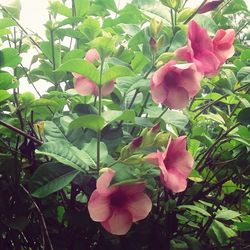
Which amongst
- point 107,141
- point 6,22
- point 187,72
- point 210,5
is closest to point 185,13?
point 210,5

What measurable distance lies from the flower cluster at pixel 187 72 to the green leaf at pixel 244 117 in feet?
0.63

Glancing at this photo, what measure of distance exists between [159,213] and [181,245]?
0.08 meters

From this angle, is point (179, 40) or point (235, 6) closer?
point (179, 40)

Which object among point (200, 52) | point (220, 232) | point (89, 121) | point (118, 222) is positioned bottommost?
point (220, 232)

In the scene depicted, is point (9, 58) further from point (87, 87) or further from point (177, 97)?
point (177, 97)

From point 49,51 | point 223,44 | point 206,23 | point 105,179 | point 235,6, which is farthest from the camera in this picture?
point 235,6

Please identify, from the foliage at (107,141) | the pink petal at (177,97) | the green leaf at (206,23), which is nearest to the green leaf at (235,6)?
the foliage at (107,141)

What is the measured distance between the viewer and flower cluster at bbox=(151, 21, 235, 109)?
2.01 ft

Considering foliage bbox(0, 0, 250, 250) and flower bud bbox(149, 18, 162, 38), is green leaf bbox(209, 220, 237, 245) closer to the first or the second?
foliage bbox(0, 0, 250, 250)

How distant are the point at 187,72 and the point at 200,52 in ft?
0.17

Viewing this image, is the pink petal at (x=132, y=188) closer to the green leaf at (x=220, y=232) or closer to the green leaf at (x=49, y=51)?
the green leaf at (x=220, y=232)

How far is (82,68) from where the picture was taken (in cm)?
62

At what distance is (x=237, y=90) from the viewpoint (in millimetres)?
870

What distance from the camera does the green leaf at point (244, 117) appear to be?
0.80 meters
